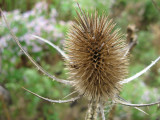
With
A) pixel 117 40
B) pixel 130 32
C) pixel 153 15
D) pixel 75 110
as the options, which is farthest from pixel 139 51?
pixel 117 40

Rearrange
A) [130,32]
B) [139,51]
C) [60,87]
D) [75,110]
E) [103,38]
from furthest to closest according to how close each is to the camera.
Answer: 1. [139,51]
2. [75,110]
3. [60,87]
4. [130,32]
5. [103,38]

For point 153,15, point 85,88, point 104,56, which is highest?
point 153,15

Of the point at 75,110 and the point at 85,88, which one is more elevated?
the point at 75,110

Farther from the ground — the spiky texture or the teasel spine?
the spiky texture

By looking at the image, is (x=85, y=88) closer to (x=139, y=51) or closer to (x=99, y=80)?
(x=99, y=80)

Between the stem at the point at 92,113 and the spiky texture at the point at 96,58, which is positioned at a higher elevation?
the spiky texture at the point at 96,58

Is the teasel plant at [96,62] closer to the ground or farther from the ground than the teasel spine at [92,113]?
farther from the ground

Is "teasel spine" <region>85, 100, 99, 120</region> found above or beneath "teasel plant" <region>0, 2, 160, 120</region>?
beneath

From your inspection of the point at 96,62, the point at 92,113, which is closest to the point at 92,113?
the point at 92,113
